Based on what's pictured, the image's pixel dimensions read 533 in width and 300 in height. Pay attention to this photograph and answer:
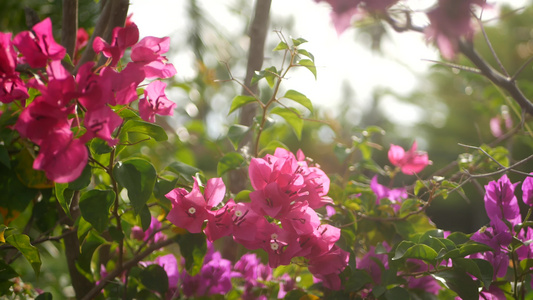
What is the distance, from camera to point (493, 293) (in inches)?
24.0

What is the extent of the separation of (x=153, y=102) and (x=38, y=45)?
0.15 m

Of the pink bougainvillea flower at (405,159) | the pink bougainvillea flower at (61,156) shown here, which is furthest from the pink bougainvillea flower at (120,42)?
the pink bougainvillea flower at (405,159)

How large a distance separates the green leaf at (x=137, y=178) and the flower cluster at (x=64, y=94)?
0.23 ft

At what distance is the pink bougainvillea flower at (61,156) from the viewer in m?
0.43

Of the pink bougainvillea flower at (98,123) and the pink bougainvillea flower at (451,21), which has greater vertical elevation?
the pink bougainvillea flower at (451,21)

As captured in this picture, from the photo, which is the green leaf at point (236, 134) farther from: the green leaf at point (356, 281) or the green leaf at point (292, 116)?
the green leaf at point (356, 281)

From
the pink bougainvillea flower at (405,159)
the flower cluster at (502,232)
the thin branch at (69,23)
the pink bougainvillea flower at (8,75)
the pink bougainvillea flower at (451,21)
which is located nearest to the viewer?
the pink bougainvillea flower at (451,21)

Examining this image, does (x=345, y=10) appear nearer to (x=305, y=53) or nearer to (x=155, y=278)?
(x=305, y=53)

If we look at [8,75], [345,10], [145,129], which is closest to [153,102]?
[145,129]

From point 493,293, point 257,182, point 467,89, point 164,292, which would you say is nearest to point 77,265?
point 164,292

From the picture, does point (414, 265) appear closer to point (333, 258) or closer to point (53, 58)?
point (333, 258)

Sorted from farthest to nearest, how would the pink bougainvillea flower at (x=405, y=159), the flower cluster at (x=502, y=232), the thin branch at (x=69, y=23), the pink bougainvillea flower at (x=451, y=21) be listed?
the pink bougainvillea flower at (x=405, y=159) < the thin branch at (x=69, y=23) < the flower cluster at (x=502, y=232) < the pink bougainvillea flower at (x=451, y=21)

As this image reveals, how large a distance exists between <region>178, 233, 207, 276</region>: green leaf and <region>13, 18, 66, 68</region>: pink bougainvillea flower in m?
0.28

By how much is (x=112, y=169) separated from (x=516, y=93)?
458 mm
